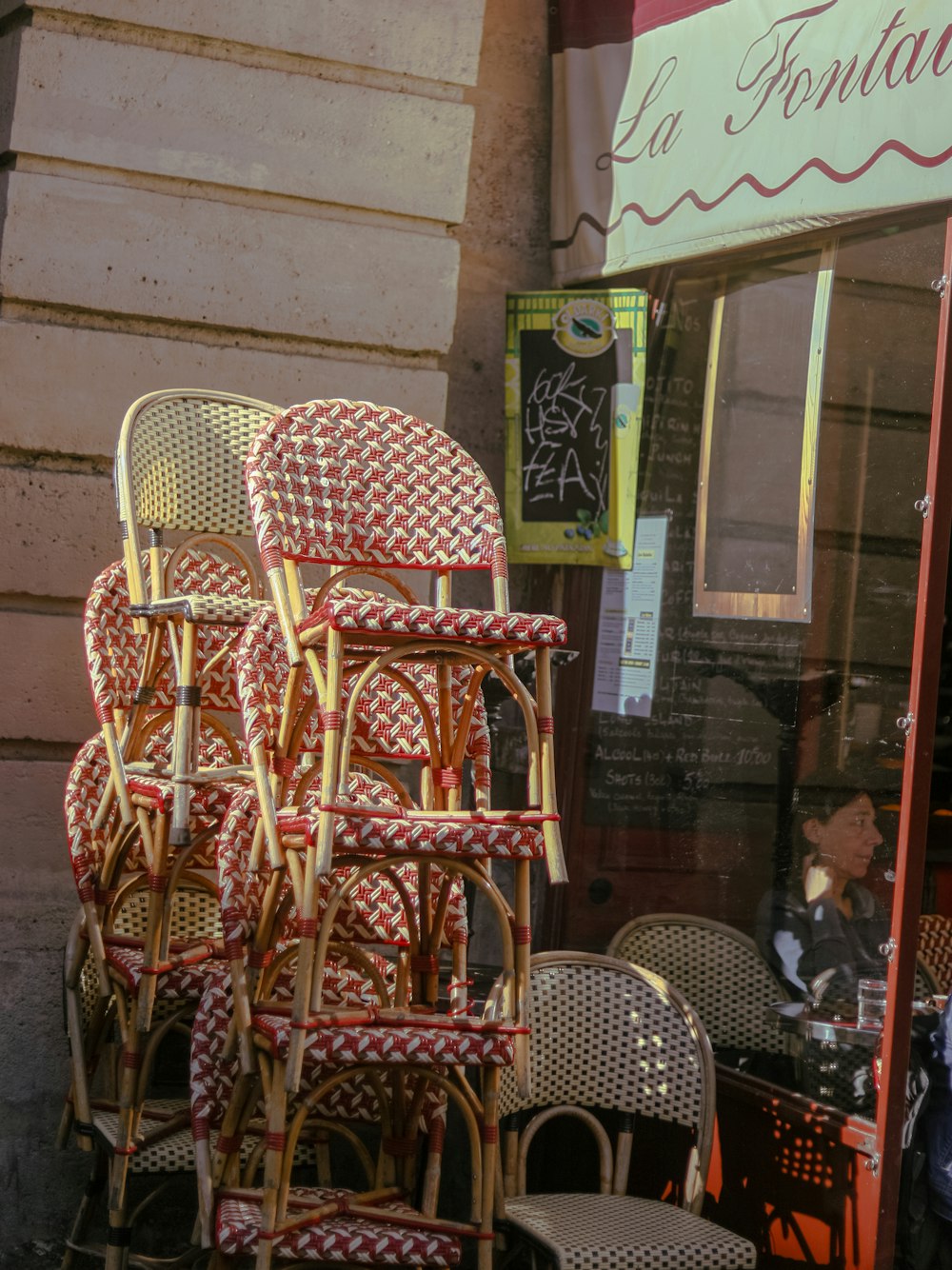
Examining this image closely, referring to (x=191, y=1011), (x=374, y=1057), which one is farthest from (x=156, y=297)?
(x=374, y=1057)

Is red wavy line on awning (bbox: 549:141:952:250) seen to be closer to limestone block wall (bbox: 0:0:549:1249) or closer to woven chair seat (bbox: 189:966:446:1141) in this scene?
limestone block wall (bbox: 0:0:549:1249)

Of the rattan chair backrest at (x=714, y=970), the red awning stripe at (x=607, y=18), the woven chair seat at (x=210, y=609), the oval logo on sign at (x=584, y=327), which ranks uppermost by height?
the red awning stripe at (x=607, y=18)

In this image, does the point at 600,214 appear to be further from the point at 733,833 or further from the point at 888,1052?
the point at 888,1052

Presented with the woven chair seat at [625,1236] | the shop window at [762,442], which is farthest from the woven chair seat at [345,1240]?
the shop window at [762,442]

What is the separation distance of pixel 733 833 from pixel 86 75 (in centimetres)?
268

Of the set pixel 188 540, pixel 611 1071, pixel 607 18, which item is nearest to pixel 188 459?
pixel 188 540

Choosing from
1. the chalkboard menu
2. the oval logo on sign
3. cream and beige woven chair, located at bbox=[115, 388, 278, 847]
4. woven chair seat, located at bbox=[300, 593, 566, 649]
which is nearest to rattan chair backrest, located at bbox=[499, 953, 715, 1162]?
the chalkboard menu

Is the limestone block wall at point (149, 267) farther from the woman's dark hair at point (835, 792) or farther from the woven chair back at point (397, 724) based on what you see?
the woman's dark hair at point (835, 792)

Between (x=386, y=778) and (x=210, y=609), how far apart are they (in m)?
0.54

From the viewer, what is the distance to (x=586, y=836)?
5.22 m

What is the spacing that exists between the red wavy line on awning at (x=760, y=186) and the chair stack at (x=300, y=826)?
3.92 feet

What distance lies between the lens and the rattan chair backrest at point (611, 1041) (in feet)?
13.9

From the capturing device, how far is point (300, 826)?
3268mm

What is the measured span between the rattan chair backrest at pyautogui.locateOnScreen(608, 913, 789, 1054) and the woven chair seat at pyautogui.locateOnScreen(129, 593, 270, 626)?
1646 mm
